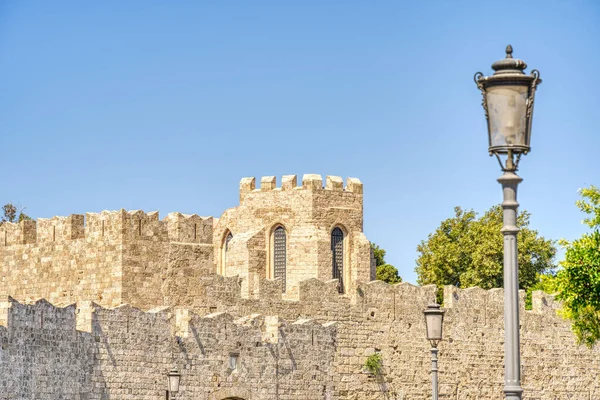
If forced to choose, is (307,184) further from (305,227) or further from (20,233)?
(20,233)

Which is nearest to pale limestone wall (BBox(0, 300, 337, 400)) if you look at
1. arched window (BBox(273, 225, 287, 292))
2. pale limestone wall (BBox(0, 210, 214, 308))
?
pale limestone wall (BBox(0, 210, 214, 308))

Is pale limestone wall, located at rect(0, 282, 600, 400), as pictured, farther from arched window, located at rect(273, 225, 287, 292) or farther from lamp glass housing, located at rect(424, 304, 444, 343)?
lamp glass housing, located at rect(424, 304, 444, 343)

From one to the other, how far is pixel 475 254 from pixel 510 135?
43813mm

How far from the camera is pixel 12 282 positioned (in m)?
39.1

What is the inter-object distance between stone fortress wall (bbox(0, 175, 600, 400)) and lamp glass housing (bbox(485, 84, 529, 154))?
56.4 ft

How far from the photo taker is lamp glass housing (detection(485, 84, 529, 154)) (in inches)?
495

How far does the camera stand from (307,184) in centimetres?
4738

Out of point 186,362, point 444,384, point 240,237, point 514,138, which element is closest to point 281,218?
point 240,237

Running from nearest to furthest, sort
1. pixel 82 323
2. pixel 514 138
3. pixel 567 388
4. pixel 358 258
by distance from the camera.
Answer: pixel 514 138
pixel 82 323
pixel 567 388
pixel 358 258

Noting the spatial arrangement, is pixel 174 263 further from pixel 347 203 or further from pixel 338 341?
pixel 347 203

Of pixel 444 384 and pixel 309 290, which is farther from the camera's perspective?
pixel 444 384

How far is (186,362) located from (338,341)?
5844mm

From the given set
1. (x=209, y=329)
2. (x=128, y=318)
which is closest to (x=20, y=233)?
(x=209, y=329)

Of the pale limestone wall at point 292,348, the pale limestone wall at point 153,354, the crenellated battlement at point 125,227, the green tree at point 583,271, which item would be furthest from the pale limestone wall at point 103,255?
the green tree at point 583,271
